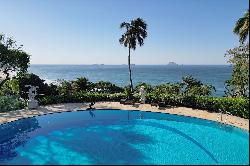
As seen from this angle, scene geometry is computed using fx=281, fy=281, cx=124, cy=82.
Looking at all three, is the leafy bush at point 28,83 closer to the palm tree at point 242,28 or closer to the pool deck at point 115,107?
the pool deck at point 115,107

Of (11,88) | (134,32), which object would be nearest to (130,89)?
(134,32)

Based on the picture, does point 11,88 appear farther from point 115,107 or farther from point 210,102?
point 210,102

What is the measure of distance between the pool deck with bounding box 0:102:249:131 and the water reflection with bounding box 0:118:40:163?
37.1 inches

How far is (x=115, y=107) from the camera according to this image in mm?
28547

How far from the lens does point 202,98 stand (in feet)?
88.1

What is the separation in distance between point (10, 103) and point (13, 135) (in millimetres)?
7298

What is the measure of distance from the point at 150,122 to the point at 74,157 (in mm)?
9454

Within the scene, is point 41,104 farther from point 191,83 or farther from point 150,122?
point 191,83

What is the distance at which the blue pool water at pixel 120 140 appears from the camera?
1622 cm

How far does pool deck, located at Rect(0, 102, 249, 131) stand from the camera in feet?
75.2

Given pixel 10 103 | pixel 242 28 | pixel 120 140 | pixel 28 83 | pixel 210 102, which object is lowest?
pixel 120 140

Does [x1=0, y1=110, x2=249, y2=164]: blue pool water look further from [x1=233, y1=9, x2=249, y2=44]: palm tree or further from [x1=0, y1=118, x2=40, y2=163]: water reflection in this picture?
[x1=233, y1=9, x2=249, y2=44]: palm tree

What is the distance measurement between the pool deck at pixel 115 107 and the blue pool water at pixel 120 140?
0.80m

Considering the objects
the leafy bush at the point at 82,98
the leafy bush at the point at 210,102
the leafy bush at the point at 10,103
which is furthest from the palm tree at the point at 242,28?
the leafy bush at the point at 10,103
